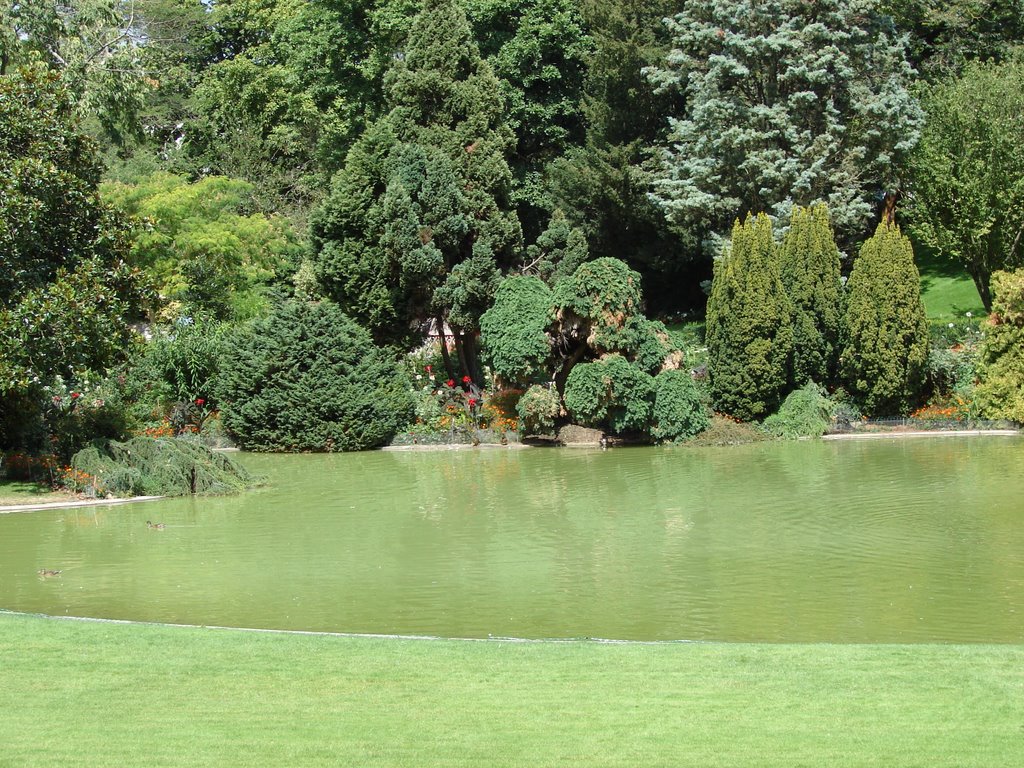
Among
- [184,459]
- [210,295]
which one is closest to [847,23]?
[210,295]

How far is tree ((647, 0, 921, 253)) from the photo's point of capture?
95.4 ft

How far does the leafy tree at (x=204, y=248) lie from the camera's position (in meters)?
30.0

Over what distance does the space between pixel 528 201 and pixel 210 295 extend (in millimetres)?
9648

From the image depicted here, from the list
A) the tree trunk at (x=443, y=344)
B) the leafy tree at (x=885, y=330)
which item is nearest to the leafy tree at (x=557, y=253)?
the tree trunk at (x=443, y=344)

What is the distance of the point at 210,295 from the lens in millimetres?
31922

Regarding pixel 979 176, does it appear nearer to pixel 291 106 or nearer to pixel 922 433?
pixel 922 433

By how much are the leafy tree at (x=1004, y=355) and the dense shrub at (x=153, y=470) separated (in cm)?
1395

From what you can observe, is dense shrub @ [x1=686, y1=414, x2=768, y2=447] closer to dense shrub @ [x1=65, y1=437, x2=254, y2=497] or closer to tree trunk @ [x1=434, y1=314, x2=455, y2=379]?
tree trunk @ [x1=434, y1=314, x2=455, y2=379]

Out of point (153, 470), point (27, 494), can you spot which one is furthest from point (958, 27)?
point (27, 494)

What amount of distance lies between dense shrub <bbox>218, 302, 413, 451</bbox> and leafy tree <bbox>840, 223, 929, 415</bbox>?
9.39 metres

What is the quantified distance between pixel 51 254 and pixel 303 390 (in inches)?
248

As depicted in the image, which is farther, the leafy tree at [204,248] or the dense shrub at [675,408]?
the leafy tree at [204,248]

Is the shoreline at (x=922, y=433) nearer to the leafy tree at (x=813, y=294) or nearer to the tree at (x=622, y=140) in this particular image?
the leafy tree at (x=813, y=294)

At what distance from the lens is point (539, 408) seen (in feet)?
74.7
